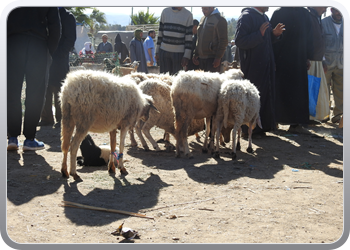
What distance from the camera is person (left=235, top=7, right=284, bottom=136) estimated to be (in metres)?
7.14

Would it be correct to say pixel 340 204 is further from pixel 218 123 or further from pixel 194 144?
pixel 194 144

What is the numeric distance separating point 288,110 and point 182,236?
5.71m

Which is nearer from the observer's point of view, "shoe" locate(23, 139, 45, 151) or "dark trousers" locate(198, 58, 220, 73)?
"shoe" locate(23, 139, 45, 151)

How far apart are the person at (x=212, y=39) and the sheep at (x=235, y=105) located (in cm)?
166

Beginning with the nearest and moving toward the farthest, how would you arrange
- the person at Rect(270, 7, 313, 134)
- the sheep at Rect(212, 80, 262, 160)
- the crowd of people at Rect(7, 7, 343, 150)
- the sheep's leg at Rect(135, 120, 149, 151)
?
1. the sheep at Rect(212, 80, 262, 160)
2. the sheep's leg at Rect(135, 120, 149, 151)
3. the crowd of people at Rect(7, 7, 343, 150)
4. the person at Rect(270, 7, 313, 134)

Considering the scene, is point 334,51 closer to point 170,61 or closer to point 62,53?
point 170,61

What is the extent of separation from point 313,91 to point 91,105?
5.90m

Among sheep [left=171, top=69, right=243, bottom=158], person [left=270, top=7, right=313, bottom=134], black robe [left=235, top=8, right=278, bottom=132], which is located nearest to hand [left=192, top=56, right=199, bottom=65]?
black robe [left=235, top=8, right=278, bottom=132]

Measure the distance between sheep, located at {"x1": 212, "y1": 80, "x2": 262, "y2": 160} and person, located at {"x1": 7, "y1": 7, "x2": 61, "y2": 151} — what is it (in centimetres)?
273

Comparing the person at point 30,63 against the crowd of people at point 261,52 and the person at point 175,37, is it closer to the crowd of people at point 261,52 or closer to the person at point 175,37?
the crowd of people at point 261,52

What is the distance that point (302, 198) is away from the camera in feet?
14.1

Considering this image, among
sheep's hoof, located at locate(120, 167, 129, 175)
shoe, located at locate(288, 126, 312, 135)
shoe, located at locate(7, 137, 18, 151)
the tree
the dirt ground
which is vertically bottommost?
the dirt ground

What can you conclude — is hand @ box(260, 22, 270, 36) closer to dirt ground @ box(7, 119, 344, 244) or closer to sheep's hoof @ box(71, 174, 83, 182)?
dirt ground @ box(7, 119, 344, 244)

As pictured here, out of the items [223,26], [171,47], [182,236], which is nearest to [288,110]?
[223,26]
